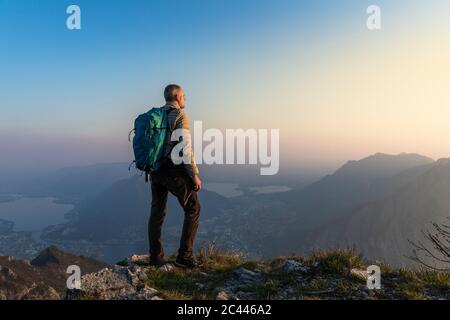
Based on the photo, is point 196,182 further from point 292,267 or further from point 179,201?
point 292,267

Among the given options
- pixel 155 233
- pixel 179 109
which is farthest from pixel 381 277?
pixel 179 109

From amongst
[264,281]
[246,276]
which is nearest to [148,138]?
[246,276]

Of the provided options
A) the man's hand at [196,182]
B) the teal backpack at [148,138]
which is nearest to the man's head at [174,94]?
the teal backpack at [148,138]

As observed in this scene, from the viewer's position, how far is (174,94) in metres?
6.96

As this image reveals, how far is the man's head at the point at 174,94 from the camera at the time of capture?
6.94 meters

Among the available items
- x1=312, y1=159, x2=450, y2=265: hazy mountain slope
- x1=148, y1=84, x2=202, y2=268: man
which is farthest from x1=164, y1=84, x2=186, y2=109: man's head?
x1=312, y1=159, x2=450, y2=265: hazy mountain slope

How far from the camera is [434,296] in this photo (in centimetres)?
585

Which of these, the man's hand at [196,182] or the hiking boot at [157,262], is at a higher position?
the man's hand at [196,182]

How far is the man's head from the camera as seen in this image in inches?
273

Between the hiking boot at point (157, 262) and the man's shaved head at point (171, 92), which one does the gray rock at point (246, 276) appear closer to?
the hiking boot at point (157, 262)

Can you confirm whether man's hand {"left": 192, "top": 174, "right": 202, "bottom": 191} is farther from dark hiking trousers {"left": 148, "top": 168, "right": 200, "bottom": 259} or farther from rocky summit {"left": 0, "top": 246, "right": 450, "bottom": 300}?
rocky summit {"left": 0, "top": 246, "right": 450, "bottom": 300}

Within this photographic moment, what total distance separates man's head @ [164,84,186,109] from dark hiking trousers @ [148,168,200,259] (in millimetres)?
1308
